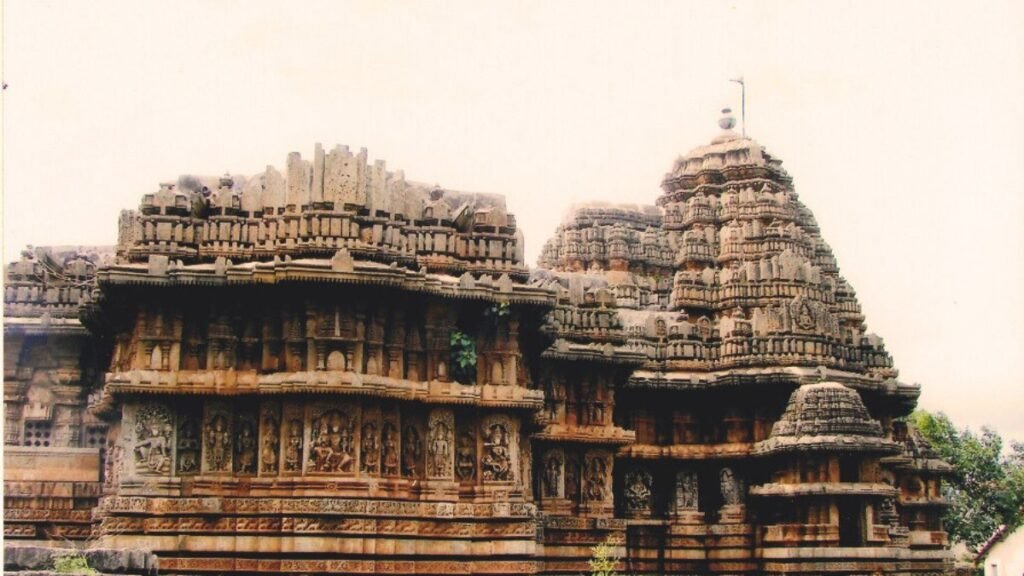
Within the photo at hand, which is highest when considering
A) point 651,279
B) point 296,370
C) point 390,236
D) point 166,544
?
point 651,279

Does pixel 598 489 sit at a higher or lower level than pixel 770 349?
lower

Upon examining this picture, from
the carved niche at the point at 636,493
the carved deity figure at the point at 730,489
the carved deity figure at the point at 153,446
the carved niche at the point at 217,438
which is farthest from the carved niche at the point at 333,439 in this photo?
the carved deity figure at the point at 730,489

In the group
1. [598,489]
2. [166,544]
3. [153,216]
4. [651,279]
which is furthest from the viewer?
[651,279]

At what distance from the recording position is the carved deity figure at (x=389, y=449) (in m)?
21.2

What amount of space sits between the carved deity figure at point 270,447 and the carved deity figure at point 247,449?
0.21 metres

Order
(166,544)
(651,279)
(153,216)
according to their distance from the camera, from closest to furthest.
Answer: (166,544) < (153,216) < (651,279)

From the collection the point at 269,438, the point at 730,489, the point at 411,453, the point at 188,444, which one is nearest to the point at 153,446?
the point at 188,444

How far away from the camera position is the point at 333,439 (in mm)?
20812

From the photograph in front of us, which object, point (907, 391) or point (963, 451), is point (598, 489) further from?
point (963, 451)

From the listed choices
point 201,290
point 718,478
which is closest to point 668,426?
point 718,478

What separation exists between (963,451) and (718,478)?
27.6 meters

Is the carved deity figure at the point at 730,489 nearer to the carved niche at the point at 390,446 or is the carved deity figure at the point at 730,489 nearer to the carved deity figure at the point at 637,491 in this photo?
the carved deity figure at the point at 637,491

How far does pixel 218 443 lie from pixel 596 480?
11781 millimetres

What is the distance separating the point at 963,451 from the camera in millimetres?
60531
